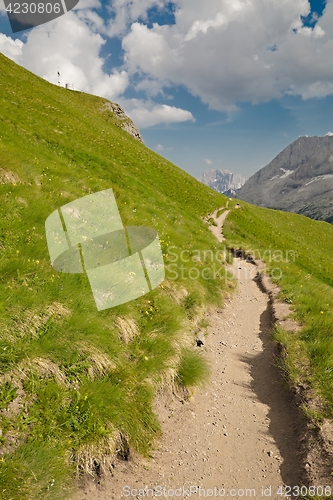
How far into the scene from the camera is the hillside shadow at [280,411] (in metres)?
5.60

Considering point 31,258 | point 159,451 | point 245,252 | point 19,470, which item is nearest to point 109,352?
point 159,451

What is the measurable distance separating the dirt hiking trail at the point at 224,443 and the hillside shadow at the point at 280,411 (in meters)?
0.02

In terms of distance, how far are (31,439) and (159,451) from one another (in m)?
2.65

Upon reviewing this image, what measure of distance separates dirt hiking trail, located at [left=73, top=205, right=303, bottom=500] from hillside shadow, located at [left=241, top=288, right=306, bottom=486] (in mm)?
18

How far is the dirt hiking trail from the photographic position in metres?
5.15

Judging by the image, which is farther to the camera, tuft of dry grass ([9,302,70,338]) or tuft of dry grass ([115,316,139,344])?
tuft of dry grass ([115,316,139,344])

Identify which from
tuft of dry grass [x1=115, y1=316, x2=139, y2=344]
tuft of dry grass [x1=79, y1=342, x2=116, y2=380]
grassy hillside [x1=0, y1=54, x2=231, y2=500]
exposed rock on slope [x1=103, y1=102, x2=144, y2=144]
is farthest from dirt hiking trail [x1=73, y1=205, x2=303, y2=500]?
exposed rock on slope [x1=103, y1=102, x2=144, y2=144]

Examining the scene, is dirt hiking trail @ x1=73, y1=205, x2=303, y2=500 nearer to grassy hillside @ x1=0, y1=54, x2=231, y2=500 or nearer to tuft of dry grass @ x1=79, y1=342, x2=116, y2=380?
grassy hillside @ x1=0, y1=54, x2=231, y2=500

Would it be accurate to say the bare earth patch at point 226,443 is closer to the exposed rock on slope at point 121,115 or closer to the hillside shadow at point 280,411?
the hillside shadow at point 280,411

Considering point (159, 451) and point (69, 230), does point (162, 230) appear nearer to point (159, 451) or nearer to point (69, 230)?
point (69, 230)

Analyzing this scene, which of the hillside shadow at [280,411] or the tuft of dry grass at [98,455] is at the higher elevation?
the tuft of dry grass at [98,455]

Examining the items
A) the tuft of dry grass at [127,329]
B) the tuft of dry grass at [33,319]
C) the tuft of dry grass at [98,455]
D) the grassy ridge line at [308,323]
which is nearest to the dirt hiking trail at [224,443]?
the tuft of dry grass at [98,455]

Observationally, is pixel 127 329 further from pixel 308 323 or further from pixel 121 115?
pixel 121 115

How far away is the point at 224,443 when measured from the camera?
20.3 feet
